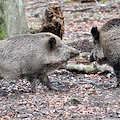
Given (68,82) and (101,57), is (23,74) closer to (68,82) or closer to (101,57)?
(68,82)

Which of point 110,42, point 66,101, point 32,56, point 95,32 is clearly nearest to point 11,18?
point 32,56

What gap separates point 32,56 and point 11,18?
11.5 feet

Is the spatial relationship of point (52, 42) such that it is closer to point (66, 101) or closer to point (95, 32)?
point (95, 32)

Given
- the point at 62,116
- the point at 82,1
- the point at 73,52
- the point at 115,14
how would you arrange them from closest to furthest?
the point at 62,116 → the point at 73,52 → the point at 115,14 → the point at 82,1

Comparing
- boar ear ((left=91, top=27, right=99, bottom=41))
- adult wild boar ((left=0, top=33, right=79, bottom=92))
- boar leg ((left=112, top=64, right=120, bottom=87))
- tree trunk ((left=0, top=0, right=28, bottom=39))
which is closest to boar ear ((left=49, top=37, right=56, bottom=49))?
adult wild boar ((left=0, top=33, right=79, bottom=92))

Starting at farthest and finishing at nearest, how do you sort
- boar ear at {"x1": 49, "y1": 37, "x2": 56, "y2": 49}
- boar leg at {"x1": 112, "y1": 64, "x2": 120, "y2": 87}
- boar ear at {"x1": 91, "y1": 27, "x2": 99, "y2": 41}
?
boar ear at {"x1": 91, "y1": 27, "x2": 99, "y2": 41} → boar leg at {"x1": 112, "y1": 64, "x2": 120, "y2": 87} → boar ear at {"x1": 49, "y1": 37, "x2": 56, "y2": 49}

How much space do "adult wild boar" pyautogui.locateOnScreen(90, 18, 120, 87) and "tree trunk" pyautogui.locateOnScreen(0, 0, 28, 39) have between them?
3.80 metres

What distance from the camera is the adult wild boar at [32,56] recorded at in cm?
717

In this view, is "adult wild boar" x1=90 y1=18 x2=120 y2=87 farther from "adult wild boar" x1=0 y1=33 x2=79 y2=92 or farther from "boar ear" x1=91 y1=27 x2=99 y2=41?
"adult wild boar" x1=0 y1=33 x2=79 y2=92

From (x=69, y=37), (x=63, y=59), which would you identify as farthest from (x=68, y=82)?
(x=69, y=37)

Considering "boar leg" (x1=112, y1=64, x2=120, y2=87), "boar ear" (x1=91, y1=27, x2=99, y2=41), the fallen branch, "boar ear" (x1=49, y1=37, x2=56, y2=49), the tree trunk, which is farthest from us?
the tree trunk

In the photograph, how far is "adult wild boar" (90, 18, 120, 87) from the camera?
7225mm

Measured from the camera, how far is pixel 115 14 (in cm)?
1739

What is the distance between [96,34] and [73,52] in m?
0.97
